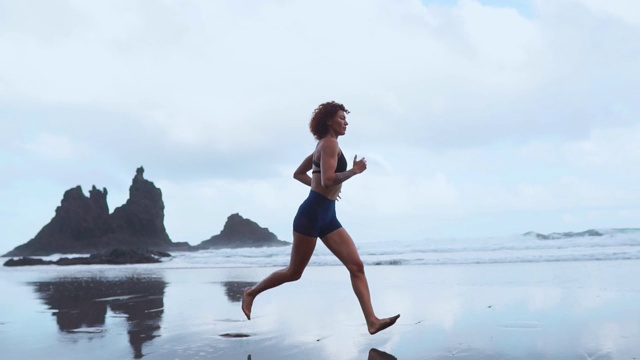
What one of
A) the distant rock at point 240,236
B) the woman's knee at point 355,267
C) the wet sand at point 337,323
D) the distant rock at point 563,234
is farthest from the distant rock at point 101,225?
the woman's knee at point 355,267

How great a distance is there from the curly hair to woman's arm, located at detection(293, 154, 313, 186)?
1.44 ft

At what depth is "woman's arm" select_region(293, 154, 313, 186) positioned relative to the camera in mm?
5801

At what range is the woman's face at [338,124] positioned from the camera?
5293 mm

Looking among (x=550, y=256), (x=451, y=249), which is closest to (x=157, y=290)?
(x=550, y=256)

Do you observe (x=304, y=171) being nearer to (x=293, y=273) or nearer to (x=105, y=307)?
(x=293, y=273)

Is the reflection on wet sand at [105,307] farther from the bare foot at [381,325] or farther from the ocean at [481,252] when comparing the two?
the ocean at [481,252]

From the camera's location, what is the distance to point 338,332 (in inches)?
222

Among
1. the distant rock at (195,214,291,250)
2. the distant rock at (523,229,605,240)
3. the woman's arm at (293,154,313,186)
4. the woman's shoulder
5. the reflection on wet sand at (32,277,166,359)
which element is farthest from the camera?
the distant rock at (195,214,291,250)

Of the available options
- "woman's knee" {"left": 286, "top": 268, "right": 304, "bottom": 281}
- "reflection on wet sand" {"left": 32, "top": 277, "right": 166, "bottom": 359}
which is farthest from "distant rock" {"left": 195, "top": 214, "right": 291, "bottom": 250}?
Result: "woman's knee" {"left": 286, "top": 268, "right": 304, "bottom": 281}

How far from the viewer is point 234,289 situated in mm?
10938

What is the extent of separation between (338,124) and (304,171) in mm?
741

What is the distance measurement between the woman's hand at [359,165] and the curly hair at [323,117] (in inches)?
22.5

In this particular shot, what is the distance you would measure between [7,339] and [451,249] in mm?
21391

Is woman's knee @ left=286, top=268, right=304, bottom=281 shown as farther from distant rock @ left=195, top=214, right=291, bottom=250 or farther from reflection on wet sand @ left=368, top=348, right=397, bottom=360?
distant rock @ left=195, top=214, right=291, bottom=250
